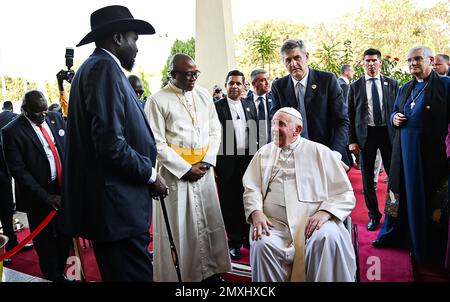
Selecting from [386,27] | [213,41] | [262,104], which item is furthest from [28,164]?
[386,27]

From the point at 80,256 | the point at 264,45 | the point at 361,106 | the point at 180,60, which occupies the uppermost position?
the point at 264,45

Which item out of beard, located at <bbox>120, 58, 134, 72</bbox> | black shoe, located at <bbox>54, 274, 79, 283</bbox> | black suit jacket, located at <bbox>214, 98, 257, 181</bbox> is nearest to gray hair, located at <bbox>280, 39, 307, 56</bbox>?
black suit jacket, located at <bbox>214, 98, 257, 181</bbox>

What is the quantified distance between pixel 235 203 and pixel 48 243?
1.95 meters

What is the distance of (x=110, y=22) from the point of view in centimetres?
213

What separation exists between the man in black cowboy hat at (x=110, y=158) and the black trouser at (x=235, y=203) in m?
1.94

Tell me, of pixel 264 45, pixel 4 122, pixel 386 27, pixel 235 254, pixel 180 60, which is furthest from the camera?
pixel 386 27

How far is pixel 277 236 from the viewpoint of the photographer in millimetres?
2684

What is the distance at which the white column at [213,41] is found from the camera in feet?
36.9

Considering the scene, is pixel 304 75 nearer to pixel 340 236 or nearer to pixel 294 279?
pixel 340 236

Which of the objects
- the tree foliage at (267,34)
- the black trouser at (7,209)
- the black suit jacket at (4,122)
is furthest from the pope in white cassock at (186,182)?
the tree foliage at (267,34)

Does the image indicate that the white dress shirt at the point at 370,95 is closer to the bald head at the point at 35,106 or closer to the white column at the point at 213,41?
the bald head at the point at 35,106

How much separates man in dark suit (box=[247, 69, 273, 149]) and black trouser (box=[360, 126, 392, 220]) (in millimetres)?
1256

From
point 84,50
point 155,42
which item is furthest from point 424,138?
point 155,42

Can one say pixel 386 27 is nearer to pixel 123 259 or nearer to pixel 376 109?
pixel 376 109
